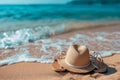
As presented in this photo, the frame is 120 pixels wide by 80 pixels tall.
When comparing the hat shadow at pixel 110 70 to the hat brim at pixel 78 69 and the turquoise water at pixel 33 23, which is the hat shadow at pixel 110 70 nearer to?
the hat brim at pixel 78 69

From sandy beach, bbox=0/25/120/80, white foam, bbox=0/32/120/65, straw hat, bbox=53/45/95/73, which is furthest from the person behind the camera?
white foam, bbox=0/32/120/65

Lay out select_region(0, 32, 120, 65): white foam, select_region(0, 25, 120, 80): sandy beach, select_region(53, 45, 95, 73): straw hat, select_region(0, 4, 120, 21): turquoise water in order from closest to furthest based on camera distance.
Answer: select_region(0, 25, 120, 80): sandy beach
select_region(53, 45, 95, 73): straw hat
select_region(0, 32, 120, 65): white foam
select_region(0, 4, 120, 21): turquoise water

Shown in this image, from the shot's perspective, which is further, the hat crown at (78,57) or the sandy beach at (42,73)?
the hat crown at (78,57)

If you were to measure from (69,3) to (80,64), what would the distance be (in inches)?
1217

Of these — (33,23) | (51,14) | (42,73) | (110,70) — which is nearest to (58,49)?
(42,73)

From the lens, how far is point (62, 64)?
3900 mm

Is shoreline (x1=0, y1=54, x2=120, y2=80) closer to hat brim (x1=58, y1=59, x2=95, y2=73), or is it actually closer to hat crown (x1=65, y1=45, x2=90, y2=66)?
hat brim (x1=58, y1=59, x2=95, y2=73)

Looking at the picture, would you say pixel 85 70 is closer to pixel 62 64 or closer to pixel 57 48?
pixel 62 64

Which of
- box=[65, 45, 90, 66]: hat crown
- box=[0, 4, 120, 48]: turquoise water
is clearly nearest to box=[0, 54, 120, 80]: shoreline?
box=[65, 45, 90, 66]: hat crown

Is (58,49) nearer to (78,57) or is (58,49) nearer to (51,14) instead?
(78,57)

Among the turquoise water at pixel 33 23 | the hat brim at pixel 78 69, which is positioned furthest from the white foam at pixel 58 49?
the turquoise water at pixel 33 23

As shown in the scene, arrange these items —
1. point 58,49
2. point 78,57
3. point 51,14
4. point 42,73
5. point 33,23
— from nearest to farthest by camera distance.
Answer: point 78,57 → point 42,73 → point 58,49 → point 33,23 → point 51,14

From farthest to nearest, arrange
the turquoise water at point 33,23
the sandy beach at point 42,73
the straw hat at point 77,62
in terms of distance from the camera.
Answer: the turquoise water at point 33,23 → the straw hat at point 77,62 → the sandy beach at point 42,73

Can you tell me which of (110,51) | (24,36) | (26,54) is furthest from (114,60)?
(24,36)
